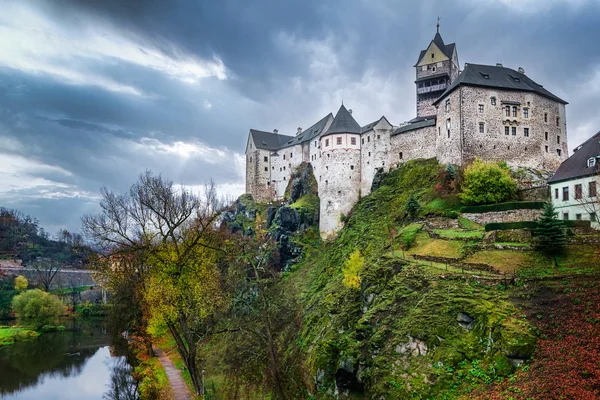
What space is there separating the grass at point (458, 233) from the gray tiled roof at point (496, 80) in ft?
59.2

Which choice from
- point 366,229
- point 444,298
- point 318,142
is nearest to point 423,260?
point 444,298

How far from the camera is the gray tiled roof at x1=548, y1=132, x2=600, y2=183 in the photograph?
105ft

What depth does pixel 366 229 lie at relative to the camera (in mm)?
46656

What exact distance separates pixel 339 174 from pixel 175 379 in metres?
33.4

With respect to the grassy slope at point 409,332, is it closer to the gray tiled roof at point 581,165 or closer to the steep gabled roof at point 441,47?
the gray tiled roof at point 581,165

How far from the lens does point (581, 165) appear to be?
33062 mm

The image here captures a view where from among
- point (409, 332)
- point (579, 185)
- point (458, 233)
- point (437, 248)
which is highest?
point (579, 185)

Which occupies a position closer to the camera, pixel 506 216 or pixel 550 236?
pixel 550 236

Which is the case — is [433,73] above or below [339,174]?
above

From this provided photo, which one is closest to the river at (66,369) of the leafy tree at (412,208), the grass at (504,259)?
the grass at (504,259)

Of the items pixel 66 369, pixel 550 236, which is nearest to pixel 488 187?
pixel 550 236

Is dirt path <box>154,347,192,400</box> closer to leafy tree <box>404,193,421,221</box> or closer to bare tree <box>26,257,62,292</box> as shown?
leafy tree <box>404,193,421,221</box>

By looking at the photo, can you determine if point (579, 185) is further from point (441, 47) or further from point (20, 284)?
point (20, 284)

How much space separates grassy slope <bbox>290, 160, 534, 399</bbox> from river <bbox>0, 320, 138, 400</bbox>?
581 inches
